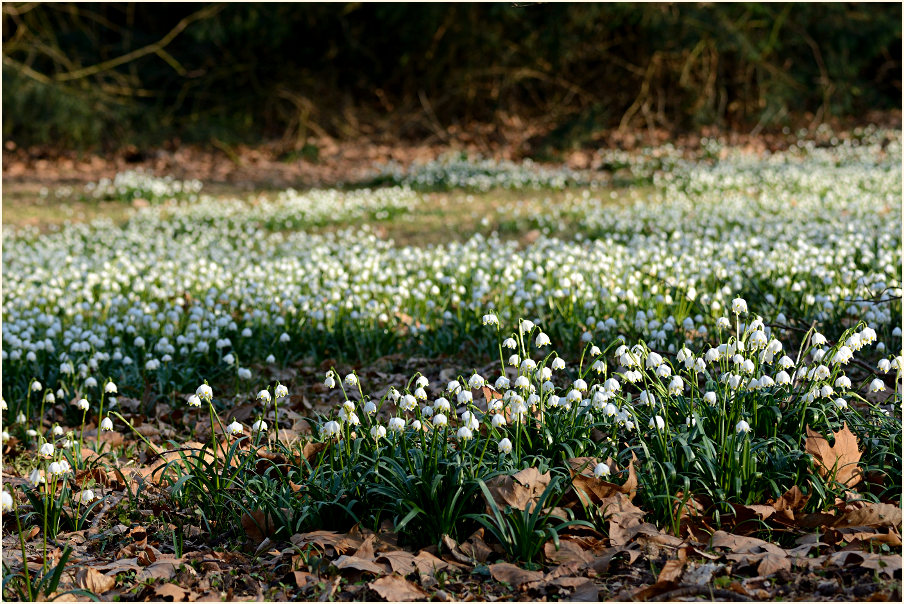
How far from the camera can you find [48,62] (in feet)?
58.1

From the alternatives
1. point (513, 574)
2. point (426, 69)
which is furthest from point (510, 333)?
point (426, 69)

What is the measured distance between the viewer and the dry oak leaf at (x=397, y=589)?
8.16ft

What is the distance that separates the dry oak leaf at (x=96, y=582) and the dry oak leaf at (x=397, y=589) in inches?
34.0

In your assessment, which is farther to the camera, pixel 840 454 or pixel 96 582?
pixel 840 454

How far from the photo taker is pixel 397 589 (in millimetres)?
2514

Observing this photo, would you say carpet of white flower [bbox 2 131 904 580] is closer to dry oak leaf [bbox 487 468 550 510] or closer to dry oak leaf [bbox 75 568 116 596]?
dry oak leaf [bbox 487 468 550 510]

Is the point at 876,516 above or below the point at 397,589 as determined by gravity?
above

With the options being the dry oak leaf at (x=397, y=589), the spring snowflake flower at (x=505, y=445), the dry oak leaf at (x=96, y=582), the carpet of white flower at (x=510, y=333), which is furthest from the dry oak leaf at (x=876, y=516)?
the dry oak leaf at (x=96, y=582)

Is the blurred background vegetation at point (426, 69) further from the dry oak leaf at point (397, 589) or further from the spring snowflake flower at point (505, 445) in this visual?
the dry oak leaf at point (397, 589)

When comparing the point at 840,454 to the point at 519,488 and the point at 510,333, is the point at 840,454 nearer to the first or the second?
the point at 519,488

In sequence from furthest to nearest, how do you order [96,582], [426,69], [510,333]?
[426,69] < [510,333] < [96,582]

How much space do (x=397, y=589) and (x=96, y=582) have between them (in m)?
0.97

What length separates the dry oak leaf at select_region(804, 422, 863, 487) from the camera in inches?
115

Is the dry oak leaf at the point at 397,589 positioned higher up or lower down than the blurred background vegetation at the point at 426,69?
lower down
